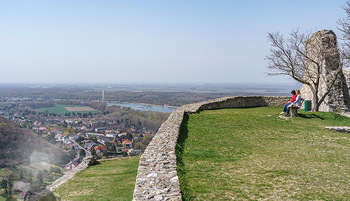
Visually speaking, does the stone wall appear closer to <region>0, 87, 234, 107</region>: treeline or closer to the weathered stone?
the weathered stone

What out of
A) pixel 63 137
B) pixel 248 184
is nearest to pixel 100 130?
pixel 63 137

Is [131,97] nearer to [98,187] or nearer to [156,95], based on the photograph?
[156,95]

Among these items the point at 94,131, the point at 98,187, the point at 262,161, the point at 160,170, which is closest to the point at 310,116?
the point at 262,161

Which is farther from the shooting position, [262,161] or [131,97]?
[131,97]

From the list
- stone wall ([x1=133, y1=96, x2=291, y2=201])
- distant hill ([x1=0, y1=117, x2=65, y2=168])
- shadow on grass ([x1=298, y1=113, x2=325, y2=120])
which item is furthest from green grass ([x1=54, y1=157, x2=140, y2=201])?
shadow on grass ([x1=298, y1=113, x2=325, y2=120])

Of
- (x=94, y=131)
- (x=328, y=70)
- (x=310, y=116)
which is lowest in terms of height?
(x=94, y=131)

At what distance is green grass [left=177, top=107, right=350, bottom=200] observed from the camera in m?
4.79

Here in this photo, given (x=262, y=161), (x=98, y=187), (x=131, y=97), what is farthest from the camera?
(x=131, y=97)

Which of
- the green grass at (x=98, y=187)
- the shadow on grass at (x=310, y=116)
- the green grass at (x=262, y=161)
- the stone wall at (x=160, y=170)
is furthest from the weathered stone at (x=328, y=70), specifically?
the green grass at (x=98, y=187)

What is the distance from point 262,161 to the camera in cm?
670

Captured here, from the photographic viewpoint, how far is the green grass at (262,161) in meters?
4.79

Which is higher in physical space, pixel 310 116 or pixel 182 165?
pixel 310 116

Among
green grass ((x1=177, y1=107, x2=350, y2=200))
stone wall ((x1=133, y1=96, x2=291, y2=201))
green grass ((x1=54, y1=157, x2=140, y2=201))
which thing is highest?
stone wall ((x1=133, y1=96, x2=291, y2=201))

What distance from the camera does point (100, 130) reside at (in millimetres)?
43156
